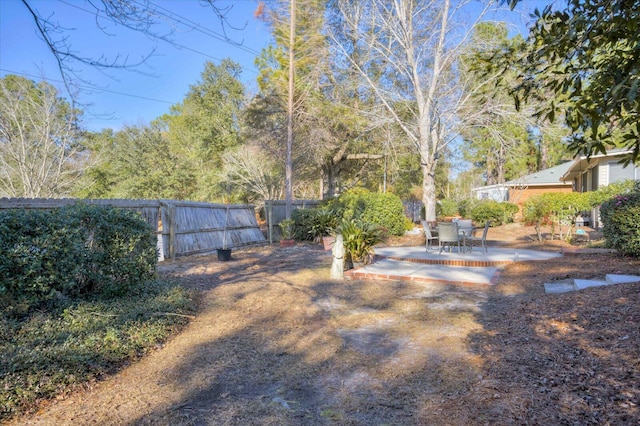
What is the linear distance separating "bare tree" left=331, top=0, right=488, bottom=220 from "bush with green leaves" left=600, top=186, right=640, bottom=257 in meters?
7.06

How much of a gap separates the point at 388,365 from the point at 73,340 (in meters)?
2.70

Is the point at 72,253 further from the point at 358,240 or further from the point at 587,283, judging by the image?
the point at 587,283

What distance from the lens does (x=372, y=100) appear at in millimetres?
16562

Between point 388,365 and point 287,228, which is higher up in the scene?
point 287,228

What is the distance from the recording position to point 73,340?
10.9 feet

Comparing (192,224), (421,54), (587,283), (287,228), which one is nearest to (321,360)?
(587,283)


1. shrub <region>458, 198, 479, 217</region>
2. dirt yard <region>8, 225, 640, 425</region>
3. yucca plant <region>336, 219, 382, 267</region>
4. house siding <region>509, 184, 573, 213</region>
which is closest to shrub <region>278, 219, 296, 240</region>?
yucca plant <region>336, 219, 382, 267</region>

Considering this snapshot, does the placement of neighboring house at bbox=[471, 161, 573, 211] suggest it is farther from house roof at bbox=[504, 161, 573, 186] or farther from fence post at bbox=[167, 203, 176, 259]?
fence post at bbox=[167, 203, 176, 259]

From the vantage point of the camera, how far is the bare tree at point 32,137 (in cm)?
1320

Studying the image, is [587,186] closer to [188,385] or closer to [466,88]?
[466,88]

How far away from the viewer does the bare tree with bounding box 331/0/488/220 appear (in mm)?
13461

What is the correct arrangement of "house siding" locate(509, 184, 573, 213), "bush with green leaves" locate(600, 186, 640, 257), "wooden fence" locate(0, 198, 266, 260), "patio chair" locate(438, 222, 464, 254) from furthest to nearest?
"house siding" locate(509, 184, 573, 213) → "wooden fence" locate(0, 198, 266, 260) → "patio chair" locate(438, 222, 464, 254) → "bush with green leaves" locate(600, 186, 640, 257)

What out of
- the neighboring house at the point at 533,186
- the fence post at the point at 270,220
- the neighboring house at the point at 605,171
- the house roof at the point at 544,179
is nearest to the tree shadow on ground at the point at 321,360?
the fence post at the point at 270,220

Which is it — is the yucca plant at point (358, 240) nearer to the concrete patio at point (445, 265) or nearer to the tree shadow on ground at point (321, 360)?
the concrete patio at point (445, 265)
